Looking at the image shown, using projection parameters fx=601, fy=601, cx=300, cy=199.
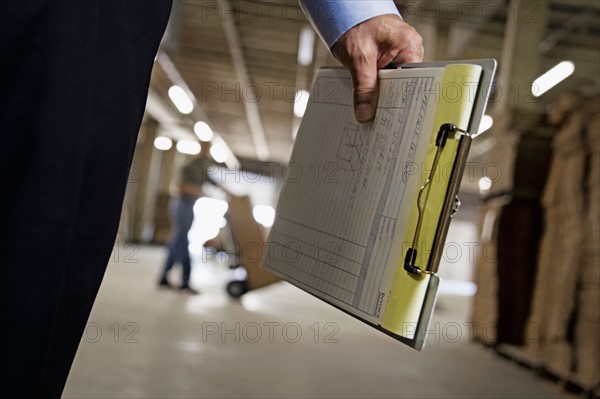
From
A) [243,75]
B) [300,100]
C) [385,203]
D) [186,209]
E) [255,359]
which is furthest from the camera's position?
[300,100]

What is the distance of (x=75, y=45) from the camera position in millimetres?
711

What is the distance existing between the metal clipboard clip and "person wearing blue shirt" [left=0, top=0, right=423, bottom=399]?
18.6 inches

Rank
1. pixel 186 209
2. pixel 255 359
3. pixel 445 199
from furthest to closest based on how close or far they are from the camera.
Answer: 1. pixel 186 209
2. pixel 255 359
3. pixel 445 199

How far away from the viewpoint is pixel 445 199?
96 cm

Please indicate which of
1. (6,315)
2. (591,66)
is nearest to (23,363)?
(6,315)

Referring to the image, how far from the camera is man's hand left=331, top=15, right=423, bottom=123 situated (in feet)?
3.82

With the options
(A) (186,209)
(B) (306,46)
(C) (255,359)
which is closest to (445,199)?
(C) (255,359)

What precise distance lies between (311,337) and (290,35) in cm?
728

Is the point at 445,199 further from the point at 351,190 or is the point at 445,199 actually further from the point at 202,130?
the point at 202,130

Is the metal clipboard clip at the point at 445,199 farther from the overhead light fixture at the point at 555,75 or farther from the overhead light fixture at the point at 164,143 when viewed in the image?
the overhead light fixture at the point at 164,143

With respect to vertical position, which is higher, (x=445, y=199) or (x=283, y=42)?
(x=283, y=42)

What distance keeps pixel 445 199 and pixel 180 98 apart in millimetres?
13541

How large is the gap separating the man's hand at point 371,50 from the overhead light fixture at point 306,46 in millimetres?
9079

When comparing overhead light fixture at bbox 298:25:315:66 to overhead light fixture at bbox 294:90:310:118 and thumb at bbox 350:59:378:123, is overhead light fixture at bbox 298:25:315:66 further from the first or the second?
thumb at bbox 350:59:378:123
